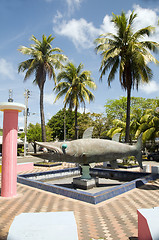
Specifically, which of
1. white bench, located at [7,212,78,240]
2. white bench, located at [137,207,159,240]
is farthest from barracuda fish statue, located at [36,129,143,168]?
white bench, located at [137,207,159,240]

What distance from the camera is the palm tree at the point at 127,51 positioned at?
16.5m

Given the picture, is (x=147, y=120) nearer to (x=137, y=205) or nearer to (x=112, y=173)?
(x=112, y=173)

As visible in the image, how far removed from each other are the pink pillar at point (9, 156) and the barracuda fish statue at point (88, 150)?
1.54m

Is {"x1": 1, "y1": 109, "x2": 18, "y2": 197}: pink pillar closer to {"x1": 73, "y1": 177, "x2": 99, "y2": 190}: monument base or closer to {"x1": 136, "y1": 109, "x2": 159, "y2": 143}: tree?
{"x1": 73, "y1": 177, "x2": 99, "y2": 190}: monument base

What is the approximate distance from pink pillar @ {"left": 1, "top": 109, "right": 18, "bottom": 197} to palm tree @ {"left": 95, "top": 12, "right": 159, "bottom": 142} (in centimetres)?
1100

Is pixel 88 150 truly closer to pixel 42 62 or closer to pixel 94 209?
pixel 94 209

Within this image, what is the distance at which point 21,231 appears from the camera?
3209mm

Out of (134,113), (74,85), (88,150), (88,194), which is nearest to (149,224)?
(88,194)

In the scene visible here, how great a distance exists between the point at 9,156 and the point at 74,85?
15.7m

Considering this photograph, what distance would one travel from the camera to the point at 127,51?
53.7ft

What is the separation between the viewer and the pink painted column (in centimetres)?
847

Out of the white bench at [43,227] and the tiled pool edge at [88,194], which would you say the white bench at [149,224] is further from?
the tiled pool edge at [88,194]

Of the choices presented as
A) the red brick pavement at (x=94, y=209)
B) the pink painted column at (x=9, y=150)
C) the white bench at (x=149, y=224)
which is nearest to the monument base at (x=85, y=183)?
the red brick pavement at (x=94, y=209)

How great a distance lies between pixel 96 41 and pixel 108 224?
16.4 m
